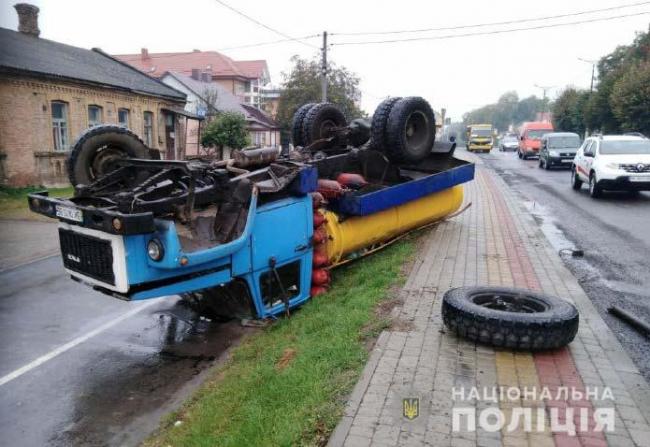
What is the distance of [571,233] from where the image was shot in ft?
31.4

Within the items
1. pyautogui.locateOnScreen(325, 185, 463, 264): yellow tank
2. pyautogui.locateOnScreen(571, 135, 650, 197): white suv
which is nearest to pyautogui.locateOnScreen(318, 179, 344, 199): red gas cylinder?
pyautogui.locateOnScreen(325, 185, 463, 264): yellow tank

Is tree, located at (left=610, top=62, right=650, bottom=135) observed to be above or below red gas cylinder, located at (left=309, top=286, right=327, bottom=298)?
above

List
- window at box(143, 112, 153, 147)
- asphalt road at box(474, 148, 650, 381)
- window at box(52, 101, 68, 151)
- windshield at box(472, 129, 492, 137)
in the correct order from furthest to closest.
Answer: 1. windshield at box(472, 129, 492, 137)
2. window at box(143, 112, 153, 147)
3. window at box(52, 101, 68, 151)
4. asphalt road at box(474, 148, 650, 381)

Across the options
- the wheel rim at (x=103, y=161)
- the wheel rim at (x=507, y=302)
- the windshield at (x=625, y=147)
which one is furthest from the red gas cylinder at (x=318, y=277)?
the windshield at (x=625, y=147)

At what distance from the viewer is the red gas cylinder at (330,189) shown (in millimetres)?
6582

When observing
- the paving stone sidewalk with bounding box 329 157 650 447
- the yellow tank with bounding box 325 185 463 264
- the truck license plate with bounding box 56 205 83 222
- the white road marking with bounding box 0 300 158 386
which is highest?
the truck license plate with bounding box 56 205 83 222

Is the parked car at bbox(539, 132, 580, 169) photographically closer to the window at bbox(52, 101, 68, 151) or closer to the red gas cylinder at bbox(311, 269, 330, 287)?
the red gas cylinder at bbox(311, 269, 330, 287)

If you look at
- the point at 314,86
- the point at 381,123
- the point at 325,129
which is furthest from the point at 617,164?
the point at 314,86

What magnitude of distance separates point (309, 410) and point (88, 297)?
4727mm

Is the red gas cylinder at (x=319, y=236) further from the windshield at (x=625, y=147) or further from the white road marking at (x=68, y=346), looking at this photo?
the windshield at (x=625, y=147)

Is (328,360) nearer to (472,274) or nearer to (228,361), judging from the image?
(228,361)

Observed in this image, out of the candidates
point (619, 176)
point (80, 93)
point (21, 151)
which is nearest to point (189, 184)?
point (619, 176)

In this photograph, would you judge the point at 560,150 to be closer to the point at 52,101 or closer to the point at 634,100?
the point at 634,100

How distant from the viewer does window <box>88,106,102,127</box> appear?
69.3 feet
